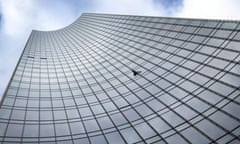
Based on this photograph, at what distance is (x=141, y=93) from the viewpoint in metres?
39.6

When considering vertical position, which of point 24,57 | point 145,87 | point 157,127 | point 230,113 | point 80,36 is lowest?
point 230,113

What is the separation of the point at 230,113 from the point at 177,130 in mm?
5510

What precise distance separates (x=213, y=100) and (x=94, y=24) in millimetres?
73648

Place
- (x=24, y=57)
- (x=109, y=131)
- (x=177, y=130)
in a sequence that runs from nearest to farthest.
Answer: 1. (x=177, y=130)
2. (x=109, y=131)
3. (x=24, y=57)

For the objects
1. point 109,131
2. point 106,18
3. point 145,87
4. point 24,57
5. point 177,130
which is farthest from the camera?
point 106,18

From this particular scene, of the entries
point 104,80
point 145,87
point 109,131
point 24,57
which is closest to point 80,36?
point 24,57

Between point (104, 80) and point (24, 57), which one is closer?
point (104, 80)

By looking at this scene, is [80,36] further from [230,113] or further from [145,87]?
[230,113]

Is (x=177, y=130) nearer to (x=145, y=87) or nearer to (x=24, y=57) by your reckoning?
(x=145, y=87)

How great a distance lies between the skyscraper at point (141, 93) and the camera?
2955cm

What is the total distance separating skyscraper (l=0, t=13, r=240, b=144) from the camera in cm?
2955

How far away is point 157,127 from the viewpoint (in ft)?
101

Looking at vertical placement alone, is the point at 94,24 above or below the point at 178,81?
above

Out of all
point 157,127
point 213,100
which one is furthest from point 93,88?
point 213,100
